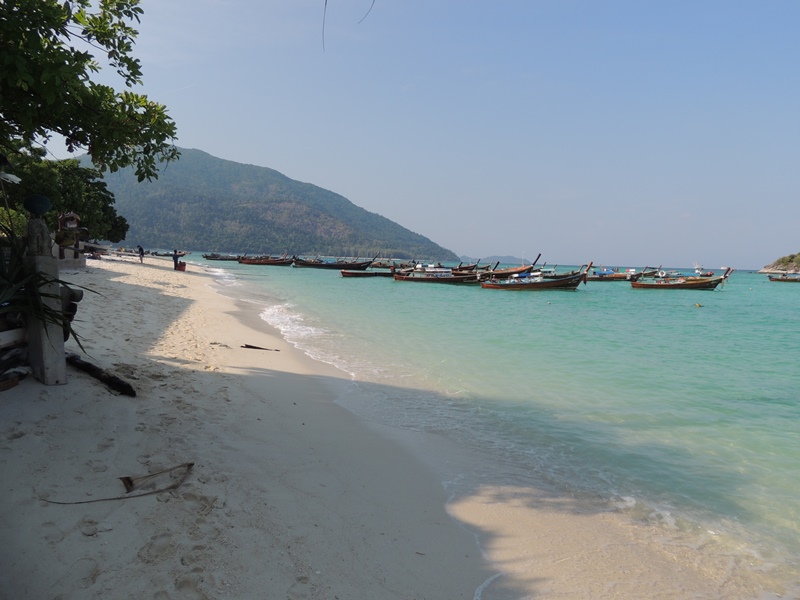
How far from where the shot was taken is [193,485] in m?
3.75

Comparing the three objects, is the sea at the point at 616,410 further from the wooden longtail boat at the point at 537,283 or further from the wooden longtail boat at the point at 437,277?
the wooden longtail boat at the point at 437,277

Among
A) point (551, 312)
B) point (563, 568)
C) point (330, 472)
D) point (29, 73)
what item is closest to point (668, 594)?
point (563, 568)

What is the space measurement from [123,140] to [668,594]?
6.11 metres

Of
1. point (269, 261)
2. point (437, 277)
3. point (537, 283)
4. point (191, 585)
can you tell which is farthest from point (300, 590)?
point (269, 261)

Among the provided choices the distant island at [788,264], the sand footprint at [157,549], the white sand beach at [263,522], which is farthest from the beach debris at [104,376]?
the distant island at [788,264]

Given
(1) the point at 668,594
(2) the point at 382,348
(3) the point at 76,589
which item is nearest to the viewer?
(3) the point at 76,589

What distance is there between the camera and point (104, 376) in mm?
5090

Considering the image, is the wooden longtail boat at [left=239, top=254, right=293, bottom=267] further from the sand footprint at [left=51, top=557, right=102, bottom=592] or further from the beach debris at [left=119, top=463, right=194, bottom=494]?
the sand footprint at [left=51, top=557, right=102, bottom=592]

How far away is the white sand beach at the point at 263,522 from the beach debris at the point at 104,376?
0.07m

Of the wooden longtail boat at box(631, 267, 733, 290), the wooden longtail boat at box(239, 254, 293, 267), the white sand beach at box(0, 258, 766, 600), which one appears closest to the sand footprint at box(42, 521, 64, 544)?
the white sand beach at box(0, 258, 766, 600)

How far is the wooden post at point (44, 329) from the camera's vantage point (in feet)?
14.5

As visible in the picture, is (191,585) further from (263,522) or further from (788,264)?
(788,264)

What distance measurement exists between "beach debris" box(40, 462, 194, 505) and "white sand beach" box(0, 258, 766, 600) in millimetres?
16

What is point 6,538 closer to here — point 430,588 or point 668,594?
point 430,588
